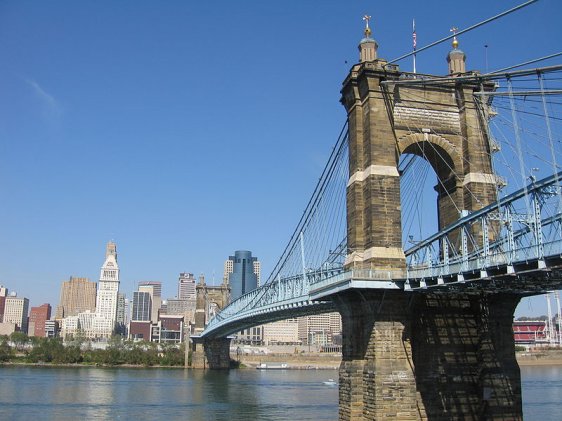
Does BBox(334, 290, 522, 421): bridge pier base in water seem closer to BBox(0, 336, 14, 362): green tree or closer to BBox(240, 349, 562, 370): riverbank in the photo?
BBox(0, 336, 14, 362): green tree

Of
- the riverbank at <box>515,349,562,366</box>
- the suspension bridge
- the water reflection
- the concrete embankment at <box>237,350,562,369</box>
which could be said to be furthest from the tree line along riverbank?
the suspension bridge

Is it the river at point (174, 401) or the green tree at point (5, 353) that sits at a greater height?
the green tree at point (5, 353)

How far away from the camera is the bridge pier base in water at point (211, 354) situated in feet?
440

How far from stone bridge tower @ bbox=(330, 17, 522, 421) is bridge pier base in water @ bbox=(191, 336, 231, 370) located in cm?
10184

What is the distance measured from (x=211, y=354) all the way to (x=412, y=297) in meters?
107

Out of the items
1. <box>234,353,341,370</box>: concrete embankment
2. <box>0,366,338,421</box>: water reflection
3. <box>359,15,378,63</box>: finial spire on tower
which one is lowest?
<box>0,366,338,421</box>: water reflection

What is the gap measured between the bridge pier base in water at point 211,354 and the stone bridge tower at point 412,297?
334ft

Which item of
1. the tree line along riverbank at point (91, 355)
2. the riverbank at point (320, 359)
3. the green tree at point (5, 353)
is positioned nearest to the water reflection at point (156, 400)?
the tree line along riverbank at point (91, 355)

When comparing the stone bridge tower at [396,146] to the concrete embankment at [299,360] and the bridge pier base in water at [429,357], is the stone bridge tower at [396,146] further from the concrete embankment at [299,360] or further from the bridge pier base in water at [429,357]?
the concrete embankment at [299,360]

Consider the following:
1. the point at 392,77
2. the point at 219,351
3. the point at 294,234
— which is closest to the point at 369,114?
the point at 392,77

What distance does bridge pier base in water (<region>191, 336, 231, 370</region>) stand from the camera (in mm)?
134250

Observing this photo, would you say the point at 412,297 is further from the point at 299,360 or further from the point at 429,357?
the point at 299,360

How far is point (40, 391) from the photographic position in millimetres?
70500

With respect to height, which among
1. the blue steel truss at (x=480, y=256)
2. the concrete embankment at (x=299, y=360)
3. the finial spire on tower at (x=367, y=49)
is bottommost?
the concrete embankment at (x=299, y=360)
